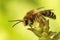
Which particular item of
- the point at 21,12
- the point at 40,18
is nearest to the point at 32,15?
the point at 40,18

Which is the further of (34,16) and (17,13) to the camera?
(17,13)

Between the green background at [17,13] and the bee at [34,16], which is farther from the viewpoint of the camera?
the green background at [17,13]

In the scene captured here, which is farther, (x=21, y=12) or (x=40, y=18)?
(x=21, y=12)

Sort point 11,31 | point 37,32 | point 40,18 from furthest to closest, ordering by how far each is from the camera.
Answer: point 11,31 < point 40,18 < point 37,32

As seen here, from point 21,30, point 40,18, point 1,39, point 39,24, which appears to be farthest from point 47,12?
point 1,39

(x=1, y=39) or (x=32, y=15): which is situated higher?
(x=32, y=15)

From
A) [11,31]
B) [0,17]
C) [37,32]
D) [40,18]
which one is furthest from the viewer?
[0,17]

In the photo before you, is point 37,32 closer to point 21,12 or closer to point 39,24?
point 39,24

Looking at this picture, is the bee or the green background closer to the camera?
the bee
